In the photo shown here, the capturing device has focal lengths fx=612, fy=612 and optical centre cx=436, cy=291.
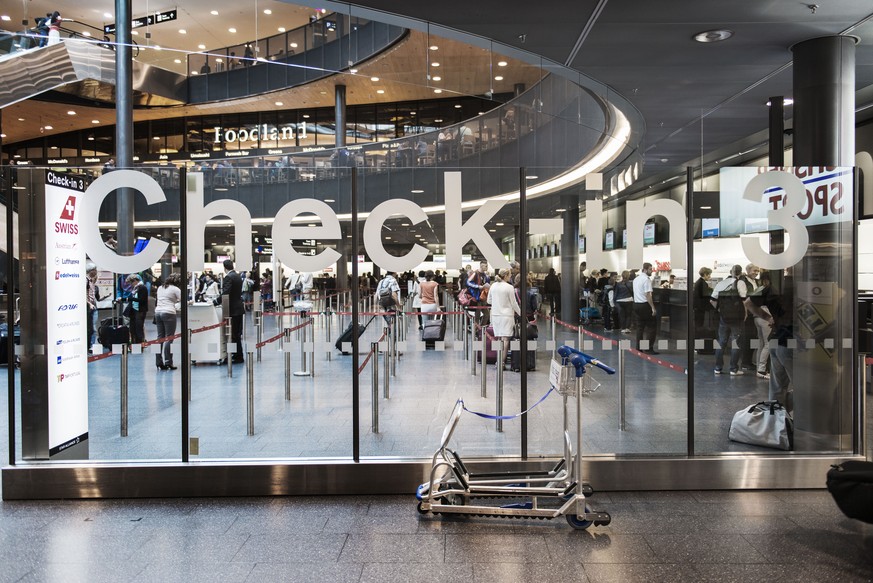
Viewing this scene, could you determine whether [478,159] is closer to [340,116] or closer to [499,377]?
[340,116]

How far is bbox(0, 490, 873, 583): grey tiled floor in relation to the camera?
353 cm

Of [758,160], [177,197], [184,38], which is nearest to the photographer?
[177,197]

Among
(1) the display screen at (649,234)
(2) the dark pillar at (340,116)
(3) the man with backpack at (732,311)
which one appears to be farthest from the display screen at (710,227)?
(2) the dark pillar at (340,116)

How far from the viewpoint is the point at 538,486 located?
4.65 m

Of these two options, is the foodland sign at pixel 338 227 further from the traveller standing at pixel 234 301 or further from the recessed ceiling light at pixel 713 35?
the recessed ceiling light at pixel 713 35

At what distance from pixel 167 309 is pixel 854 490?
204 inches

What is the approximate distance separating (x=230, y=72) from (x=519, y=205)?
79.7 feet

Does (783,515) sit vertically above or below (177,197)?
below

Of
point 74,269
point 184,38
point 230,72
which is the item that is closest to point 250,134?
point 230,72

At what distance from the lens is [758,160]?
11727mm

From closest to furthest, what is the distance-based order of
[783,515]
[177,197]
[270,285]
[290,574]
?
[290,574] → [783,515] → [177,197] → [270,285]

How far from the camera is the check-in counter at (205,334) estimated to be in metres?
5.25

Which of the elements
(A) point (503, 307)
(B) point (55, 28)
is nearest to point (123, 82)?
(B) point (55, 28)

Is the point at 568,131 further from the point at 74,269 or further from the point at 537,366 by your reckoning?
the point at 74,269
